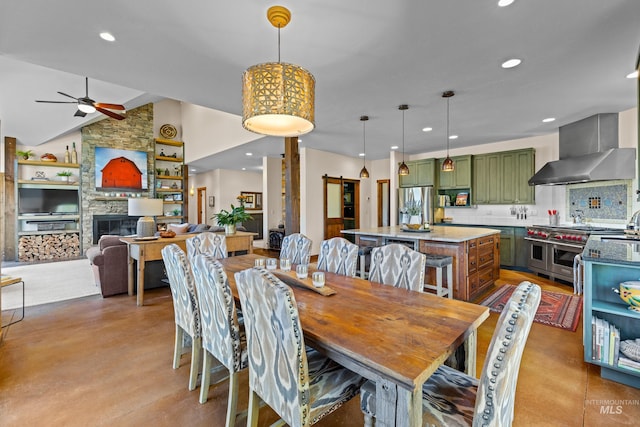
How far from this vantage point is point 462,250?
135 inches

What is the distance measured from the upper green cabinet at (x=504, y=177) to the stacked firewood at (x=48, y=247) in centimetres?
988

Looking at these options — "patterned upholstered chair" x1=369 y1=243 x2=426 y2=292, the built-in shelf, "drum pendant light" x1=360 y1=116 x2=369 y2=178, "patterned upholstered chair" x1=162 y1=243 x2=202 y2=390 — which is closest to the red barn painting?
the built-in shelf

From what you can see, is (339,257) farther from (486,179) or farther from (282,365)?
(486,179)

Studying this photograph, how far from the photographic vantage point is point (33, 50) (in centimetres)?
238

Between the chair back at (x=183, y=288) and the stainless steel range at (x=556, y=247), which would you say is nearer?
the chair back at (x=183, y=288)

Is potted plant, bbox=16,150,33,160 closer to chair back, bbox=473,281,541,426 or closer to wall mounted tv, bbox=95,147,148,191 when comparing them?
wall mounted tv, bbox=95,147,148,191

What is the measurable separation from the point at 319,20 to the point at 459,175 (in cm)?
521

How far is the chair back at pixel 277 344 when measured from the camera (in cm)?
107

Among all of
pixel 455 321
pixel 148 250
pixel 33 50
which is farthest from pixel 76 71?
pixel 455 321

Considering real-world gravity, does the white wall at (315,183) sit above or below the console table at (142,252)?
above

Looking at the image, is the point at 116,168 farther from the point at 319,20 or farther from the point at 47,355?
the point at 319,20

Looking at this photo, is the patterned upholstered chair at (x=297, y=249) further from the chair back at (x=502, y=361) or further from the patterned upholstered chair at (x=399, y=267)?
the chair back at (x=502, y=361)

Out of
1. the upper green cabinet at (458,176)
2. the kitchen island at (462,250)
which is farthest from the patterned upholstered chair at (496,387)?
the upper green cabinet at (458,176)

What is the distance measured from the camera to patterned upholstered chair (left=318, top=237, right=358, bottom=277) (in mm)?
2496
